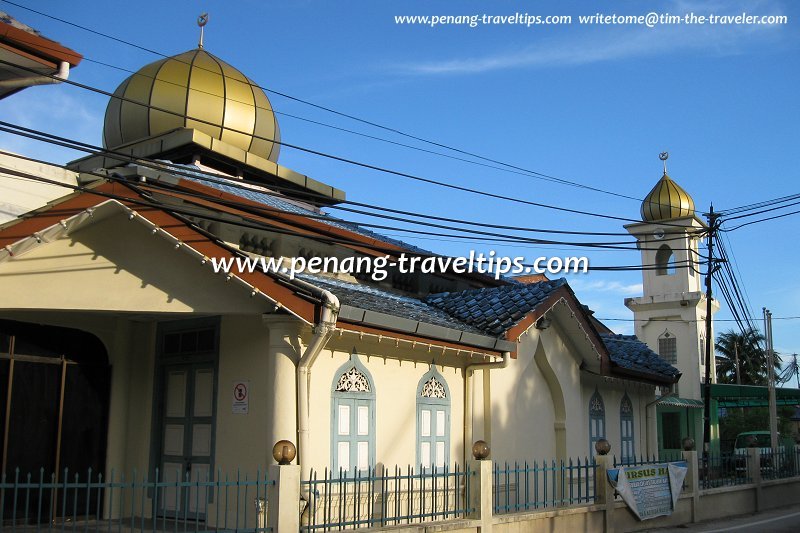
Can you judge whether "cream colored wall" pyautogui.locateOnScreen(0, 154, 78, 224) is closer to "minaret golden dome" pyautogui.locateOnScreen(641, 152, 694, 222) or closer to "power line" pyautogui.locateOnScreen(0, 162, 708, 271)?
"power line" pyautogui.locateOnScreen(0, 162, 708, 271)

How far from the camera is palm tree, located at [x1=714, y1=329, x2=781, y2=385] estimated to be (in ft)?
192

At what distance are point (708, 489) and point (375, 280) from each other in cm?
704

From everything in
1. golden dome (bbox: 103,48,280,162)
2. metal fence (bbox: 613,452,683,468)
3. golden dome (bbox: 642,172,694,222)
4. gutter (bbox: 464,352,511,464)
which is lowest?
metal fence (bbox: 613,452,683,468)

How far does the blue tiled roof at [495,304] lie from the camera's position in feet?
43.1

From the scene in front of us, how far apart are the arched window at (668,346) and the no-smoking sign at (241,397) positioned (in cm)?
3006

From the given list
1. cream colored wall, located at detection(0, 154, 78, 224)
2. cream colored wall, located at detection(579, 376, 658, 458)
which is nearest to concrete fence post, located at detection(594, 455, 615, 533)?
cream colored wall, located at detection(579, 376, 658, 458)

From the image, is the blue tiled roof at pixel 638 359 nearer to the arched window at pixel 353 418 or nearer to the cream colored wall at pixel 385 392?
the cream colored wall at pixel 385 392

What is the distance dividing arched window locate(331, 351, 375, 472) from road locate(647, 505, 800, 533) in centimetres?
503

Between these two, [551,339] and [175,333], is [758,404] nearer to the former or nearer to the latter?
[551,339]

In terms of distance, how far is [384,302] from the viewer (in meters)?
12.1

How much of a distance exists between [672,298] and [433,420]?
27.1 m

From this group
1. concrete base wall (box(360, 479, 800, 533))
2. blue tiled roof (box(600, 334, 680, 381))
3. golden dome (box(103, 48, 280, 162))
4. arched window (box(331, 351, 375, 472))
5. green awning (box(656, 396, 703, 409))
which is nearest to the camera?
concrete base wall (box(360, 479, 800, 533))

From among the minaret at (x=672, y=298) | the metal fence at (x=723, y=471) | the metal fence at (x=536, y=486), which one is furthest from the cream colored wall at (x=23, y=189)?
the minaret at (x=672, y=298)

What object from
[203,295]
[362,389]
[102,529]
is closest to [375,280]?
[362,389]
